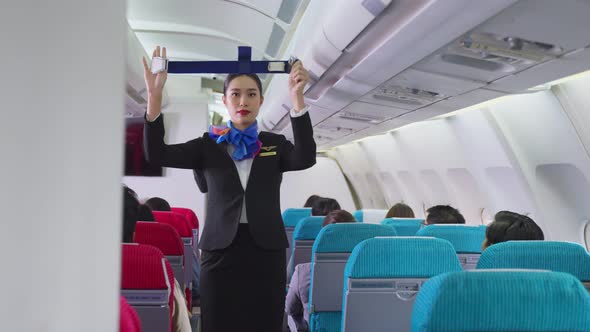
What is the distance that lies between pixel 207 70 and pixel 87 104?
1503 millimetres

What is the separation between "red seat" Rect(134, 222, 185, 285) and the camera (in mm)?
3602

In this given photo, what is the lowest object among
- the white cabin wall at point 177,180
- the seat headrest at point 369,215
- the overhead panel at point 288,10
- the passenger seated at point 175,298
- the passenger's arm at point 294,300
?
the passenger's arm at point 294,300

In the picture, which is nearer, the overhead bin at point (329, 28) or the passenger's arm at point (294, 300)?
the overhead bin at point (329, 28)

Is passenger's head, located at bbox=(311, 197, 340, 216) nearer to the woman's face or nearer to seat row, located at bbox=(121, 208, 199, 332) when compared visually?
seat row, located at bbox=(121, 208, 199, 332)

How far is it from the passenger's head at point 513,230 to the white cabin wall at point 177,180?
6.61 m

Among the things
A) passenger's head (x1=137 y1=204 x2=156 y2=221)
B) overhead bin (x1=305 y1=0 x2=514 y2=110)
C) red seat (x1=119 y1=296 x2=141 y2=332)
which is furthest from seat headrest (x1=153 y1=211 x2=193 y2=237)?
red seat (x1=119 y1=296 x2=141 y2=332)

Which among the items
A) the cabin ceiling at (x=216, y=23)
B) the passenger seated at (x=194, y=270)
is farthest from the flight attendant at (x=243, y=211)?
the cabin ceiling at (x=216, y=23)

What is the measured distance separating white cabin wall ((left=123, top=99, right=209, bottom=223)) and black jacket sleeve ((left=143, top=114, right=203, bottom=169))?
7230mm

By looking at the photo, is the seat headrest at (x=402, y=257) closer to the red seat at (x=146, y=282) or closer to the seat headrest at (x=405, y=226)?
the red seat at (x=146, y=282)

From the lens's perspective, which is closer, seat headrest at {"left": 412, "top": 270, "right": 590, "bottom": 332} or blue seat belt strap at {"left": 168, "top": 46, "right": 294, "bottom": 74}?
seat headrest at {"left": 412, "top": 270, "right": 590, "bottom": 332}

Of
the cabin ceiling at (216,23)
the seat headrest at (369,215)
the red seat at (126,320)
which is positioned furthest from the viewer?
the seat headrest at (369,215)

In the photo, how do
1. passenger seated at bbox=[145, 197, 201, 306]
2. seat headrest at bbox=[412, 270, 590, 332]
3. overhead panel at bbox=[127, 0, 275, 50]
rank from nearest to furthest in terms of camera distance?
seat headrest at bbox=[412, 270, 590, 332], passenger seated at bbox=[145, 197, 201, 306], overhead panel at bbox=[127, 0, 275, 50]

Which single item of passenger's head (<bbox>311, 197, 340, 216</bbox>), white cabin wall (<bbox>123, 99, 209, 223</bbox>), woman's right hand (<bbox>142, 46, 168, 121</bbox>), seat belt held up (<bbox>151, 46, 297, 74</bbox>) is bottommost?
passenger's head (<bbox>311, 197, 340, 216</bbox>)

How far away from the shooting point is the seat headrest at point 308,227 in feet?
17.7
